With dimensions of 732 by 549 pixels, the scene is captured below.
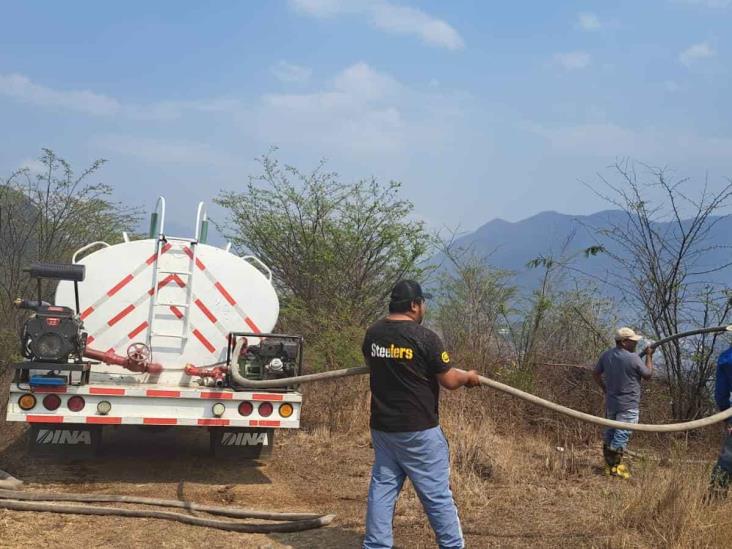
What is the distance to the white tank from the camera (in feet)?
23.9

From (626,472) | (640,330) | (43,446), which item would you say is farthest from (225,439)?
(640,330)

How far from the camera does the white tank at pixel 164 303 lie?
7.28m

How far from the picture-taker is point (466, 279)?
13258mm

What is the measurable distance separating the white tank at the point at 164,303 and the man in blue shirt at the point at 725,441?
174 inches

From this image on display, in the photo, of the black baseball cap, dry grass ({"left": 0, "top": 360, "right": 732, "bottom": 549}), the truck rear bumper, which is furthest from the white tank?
the black baseball cap

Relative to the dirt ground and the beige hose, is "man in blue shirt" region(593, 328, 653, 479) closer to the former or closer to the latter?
the dirt ground

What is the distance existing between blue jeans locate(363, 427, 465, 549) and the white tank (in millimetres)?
3536

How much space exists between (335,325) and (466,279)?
3159 millimetres

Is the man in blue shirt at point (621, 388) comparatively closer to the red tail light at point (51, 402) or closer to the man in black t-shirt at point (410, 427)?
the man in black t-shirt at point (410, 427)

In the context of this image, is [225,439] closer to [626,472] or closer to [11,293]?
[626,472]

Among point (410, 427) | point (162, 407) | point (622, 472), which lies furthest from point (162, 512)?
point (622, 472)

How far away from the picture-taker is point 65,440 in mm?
6777

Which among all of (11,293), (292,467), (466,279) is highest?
(466,279)

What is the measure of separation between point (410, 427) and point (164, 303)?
3851mm
